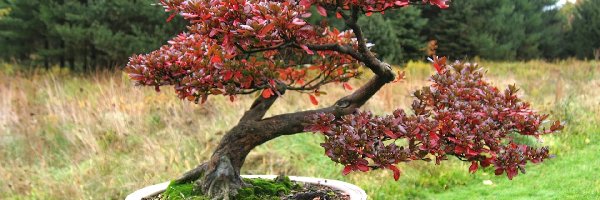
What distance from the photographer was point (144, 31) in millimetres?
11922

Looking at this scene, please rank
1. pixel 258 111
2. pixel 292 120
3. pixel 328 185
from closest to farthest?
pixel 292 120, pixel 258 111, pixel 328 185

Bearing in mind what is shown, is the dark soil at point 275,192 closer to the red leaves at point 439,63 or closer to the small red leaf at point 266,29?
the red leaves at point 439,63

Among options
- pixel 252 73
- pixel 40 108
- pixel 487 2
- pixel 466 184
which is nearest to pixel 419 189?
pixel 466 184

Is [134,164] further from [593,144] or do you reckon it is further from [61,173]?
[593,144]

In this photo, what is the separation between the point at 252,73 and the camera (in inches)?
94.1

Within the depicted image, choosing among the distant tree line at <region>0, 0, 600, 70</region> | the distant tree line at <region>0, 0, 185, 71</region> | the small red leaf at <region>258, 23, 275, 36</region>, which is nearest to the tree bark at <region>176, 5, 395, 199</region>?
the small red leaf at <region>258, 23, 275, 36</region>

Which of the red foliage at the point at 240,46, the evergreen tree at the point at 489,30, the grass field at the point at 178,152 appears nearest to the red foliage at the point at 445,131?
the red foliage at the point at 240,46

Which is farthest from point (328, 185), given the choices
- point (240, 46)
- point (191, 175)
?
point (240, 46)

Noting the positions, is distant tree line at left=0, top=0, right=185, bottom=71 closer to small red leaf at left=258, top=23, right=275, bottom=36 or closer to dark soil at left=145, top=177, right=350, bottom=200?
dark soil at left=145, top=177, right=350, bottom=200

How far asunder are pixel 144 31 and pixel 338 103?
9.92m

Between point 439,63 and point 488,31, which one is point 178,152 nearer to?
point 439,63

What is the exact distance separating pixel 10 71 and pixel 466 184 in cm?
1101

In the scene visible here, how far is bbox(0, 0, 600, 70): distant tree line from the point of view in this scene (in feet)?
38.5

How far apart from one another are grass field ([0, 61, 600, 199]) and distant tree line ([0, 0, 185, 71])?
3848mm
